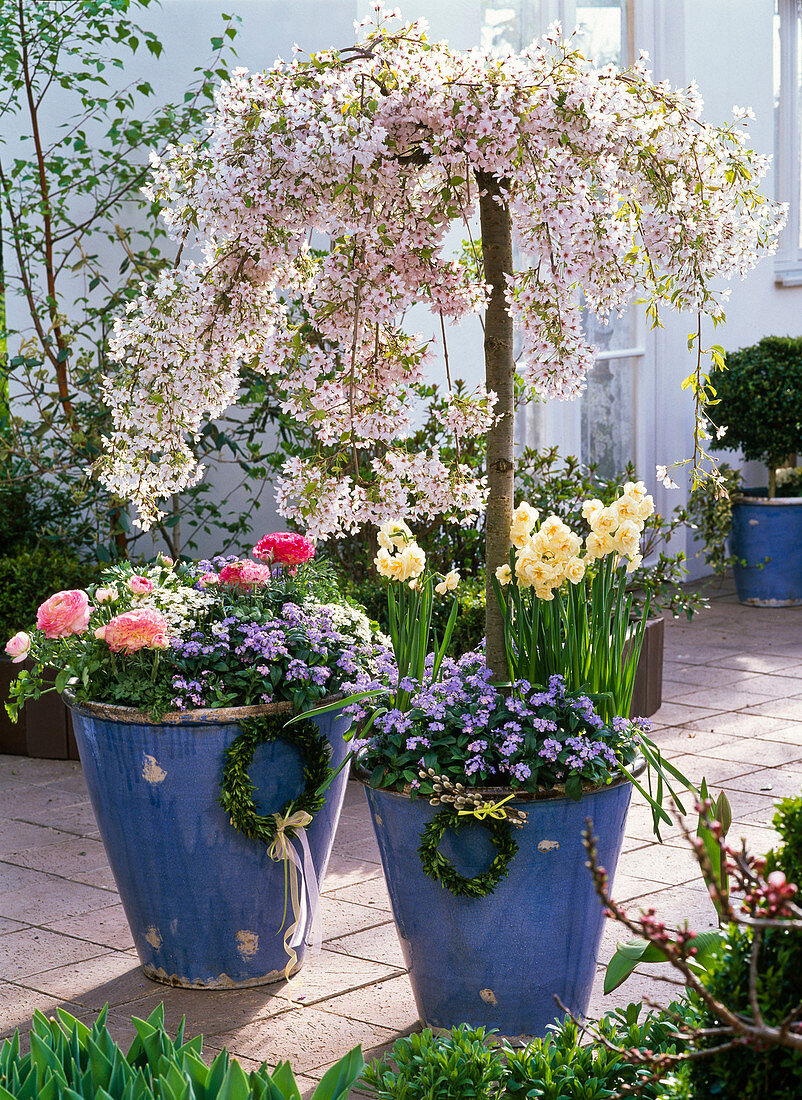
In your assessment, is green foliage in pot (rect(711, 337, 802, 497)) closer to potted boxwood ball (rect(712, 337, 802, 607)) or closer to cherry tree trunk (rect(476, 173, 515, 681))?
potted boxwood ball (rect(712, 337, 802, 607))

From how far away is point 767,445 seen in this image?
26.1 ft

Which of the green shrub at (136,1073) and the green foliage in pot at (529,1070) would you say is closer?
the green shrub at (136,1073)

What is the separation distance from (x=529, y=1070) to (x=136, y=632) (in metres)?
1.43

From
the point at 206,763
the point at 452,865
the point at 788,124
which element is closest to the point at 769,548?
the point at 788,124

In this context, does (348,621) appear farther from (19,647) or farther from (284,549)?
(19,647)

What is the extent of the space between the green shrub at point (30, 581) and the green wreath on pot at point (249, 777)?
2.35 meters

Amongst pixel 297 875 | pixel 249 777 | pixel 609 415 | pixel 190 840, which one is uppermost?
pixel 609 415

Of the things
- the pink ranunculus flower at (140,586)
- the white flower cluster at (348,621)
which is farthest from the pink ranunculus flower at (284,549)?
the pink ranunculus flower at (140,586)

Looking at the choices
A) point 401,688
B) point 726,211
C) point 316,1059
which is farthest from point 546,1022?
point 726,211

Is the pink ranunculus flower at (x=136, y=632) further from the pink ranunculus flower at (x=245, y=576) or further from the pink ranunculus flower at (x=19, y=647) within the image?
the pink ranunculus flower at (x=245, y=576)

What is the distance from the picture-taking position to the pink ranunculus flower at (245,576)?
338cm

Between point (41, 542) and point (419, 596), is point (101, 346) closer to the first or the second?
point (41, 542)

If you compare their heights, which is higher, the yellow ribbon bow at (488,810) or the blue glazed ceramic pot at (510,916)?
the yellow ribbon bow at (488,810)

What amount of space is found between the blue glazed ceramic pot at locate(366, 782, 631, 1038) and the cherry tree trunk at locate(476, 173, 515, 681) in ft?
1.43
